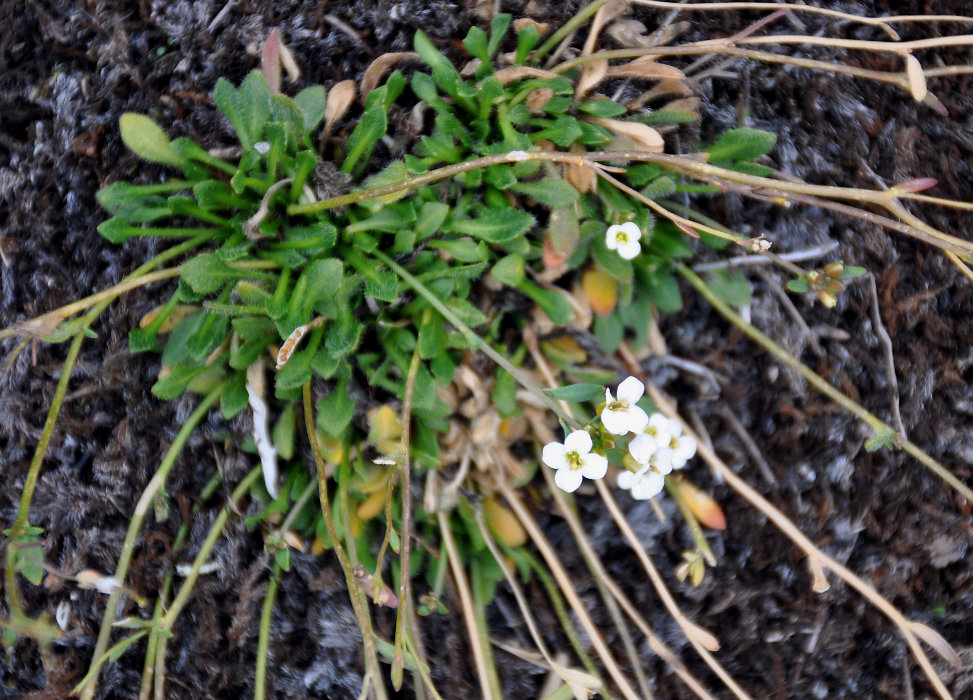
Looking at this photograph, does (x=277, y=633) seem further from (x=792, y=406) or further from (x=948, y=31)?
(x=948, y=31)

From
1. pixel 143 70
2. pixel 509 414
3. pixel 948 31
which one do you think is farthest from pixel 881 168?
pixel 143 70

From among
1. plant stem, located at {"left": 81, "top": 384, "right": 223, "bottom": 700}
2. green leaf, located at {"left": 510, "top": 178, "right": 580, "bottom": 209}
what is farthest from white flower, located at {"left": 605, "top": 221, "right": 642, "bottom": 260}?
plant stem, located at {"left": 81, "top": 384, "right": 223, "bottom": 700}

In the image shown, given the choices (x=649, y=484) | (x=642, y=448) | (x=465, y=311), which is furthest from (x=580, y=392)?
(x=465, y=311)

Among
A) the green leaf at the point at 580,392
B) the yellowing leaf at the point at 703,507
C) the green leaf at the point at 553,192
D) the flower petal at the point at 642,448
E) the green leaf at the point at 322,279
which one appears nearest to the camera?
the green leaf at the point at 580,392

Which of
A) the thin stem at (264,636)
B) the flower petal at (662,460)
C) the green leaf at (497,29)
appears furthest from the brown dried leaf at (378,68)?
the thin stem at (264,636)

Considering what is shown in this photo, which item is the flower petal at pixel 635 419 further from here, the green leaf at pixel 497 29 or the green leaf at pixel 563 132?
the green leaf at pixel 497 29

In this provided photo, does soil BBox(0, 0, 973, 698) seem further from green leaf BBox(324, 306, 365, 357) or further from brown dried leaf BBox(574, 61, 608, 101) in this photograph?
green leaf BBox(324, 306, 365, 357)
